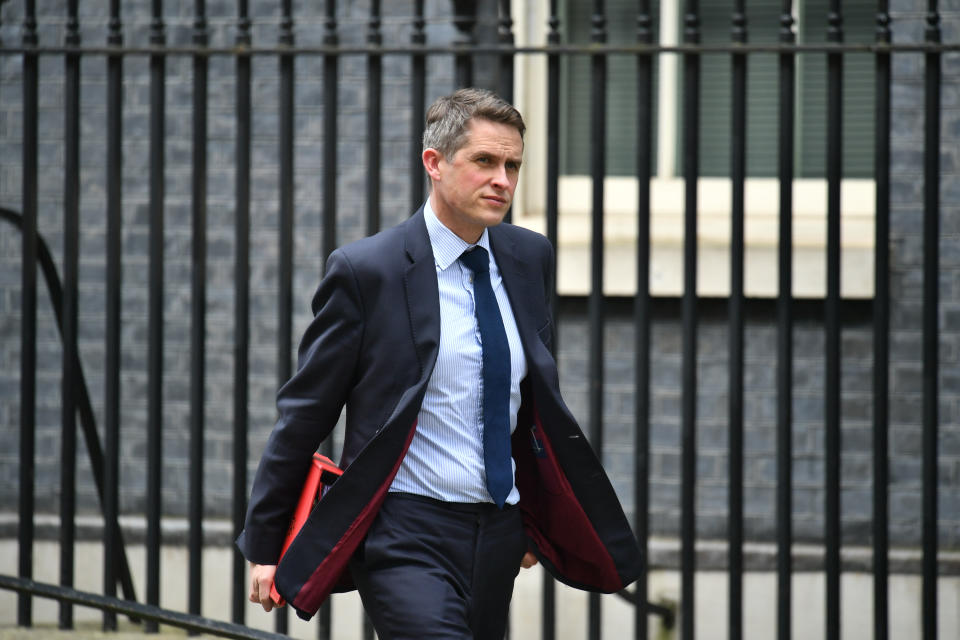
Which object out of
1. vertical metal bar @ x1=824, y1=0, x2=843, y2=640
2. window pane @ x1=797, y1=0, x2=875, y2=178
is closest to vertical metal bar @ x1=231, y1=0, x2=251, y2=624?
vertical metal bar @ x1=824, y1=0, x2=843, y2=640

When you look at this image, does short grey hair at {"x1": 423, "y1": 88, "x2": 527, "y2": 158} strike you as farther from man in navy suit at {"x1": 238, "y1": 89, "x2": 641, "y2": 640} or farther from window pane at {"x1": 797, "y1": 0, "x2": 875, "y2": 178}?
window pane at {"x1": 797, "y1": 0, "x2": 875, "y2": 178}

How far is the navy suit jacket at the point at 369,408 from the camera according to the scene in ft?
8.82

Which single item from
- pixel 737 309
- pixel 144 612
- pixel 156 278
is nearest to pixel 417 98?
pixel 156 278

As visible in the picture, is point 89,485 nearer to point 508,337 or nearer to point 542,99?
point 542,99

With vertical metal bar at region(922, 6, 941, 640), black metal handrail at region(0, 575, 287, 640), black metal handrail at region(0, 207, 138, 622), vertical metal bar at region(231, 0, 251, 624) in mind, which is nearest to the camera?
black metal handrail at region(0, 575, 287, 640)

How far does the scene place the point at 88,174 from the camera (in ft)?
21.2

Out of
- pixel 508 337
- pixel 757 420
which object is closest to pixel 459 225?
pixel 508 337

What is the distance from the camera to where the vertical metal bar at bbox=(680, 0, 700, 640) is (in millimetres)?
4047

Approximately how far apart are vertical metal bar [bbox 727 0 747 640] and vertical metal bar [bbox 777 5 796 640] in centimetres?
12

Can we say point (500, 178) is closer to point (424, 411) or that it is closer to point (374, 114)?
point (424, 411)

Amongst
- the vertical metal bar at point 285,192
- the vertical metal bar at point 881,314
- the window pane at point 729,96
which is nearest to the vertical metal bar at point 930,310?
the vertical metal bar at point 881,314

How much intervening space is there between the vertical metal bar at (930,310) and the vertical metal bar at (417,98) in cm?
156

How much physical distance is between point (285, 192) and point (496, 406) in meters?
1.78

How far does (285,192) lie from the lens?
425 cm
